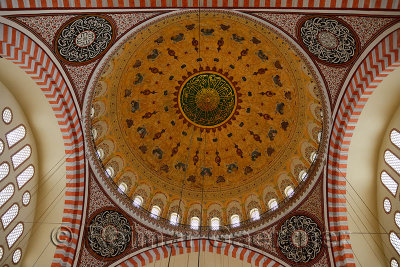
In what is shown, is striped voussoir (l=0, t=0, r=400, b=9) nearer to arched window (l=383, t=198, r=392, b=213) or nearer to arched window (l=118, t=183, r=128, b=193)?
arched window (l=383, t=198, r=392, b=213)

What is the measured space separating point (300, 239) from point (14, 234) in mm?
8645

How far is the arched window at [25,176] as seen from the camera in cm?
1019

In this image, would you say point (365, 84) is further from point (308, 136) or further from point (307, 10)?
point (308, 136)

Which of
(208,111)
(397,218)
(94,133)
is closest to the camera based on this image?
(397,218)

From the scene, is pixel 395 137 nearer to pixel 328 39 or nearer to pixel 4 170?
pixel 328 39

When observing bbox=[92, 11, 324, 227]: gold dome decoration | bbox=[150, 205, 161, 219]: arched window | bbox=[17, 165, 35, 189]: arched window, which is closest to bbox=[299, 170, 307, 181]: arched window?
bbox=[92, 11, 324, 227]: gold dome decoration

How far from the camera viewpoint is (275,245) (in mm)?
10812

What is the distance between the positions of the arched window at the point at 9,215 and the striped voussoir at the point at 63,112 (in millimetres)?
1410

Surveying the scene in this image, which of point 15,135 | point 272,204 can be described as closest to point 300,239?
point 272,204

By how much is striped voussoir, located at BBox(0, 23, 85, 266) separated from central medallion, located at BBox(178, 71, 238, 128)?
5.12 m

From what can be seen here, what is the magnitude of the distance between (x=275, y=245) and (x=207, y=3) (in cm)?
755

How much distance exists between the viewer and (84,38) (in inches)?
344

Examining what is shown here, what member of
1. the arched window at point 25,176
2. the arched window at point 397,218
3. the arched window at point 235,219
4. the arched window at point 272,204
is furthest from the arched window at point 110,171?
the arched window at point 397,218

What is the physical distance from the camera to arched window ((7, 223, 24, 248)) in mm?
9758
